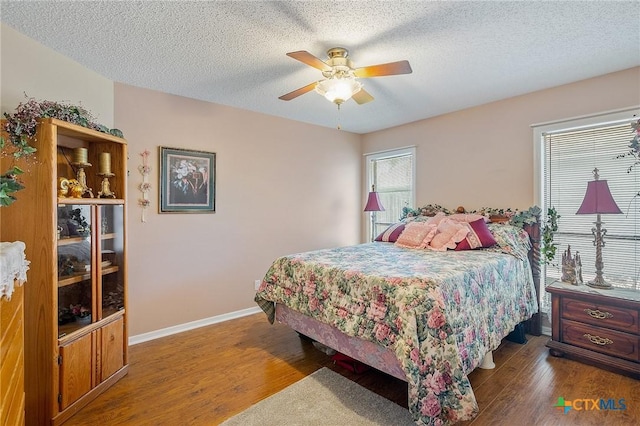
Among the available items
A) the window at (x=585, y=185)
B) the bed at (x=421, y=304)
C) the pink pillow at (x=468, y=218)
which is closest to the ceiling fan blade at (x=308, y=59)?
the bed at (x=421, y=304)

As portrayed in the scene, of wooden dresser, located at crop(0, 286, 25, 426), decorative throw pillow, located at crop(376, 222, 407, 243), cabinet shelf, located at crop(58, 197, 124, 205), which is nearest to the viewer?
wooden dresser, located at crop(0, 286, 25, 426)

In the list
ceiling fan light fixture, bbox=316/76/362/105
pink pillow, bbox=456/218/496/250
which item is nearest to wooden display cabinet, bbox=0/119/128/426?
ceiling fan light fixture, bbox=316/76/362/105

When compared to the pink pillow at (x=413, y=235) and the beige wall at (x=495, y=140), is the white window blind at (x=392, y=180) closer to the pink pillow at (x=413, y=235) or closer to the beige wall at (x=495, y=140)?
the beige wall at (x=495, y=140)

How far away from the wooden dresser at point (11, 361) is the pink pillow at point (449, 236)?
2.99 meters

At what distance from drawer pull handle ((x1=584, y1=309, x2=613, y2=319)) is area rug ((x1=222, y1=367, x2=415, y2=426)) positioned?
180 centimetres

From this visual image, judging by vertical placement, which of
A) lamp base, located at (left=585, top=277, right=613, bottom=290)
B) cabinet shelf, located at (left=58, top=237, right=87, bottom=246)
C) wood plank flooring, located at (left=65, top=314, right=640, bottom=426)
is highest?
cabinet shelf, located at (left=58, top=237, right=87, bottom=246)

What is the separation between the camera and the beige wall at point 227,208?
9.87ft

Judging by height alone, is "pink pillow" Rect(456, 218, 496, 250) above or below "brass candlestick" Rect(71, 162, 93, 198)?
below

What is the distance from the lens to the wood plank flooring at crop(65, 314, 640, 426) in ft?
6.17

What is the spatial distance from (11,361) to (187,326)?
2090 millimetres

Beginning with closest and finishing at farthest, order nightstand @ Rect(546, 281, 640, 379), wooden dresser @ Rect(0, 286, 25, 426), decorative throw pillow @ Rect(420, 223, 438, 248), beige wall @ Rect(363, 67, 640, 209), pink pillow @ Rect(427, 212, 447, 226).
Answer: wooden dresser @ Rect(0, 286, 25, 426), nightstand @ Rect(546, 281, 640, 379), beige wall @ Rect(363, 67, 640, 209), decorative throw pillow @ Rect(420, 223, 438, 248), pink pillow @ Rect(427, 212, 447, 226)

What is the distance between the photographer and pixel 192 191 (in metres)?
3.33

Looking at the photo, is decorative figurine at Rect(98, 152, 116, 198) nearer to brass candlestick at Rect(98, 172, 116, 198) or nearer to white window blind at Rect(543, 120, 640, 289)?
brass candlestick at Rect(98, 172, 116, 198)

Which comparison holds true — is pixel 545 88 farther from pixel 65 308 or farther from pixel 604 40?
pixel 65 308
